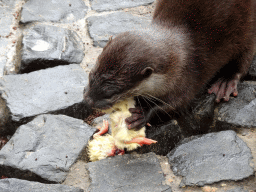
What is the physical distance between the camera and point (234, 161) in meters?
2.12

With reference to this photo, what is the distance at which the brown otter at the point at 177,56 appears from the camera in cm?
203

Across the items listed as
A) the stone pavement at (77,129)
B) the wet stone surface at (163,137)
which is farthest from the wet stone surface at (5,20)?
the wet stone surface at (163,137)

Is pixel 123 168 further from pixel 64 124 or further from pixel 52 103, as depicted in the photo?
pixel 52 103

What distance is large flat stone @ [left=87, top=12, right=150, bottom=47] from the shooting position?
11.2 ft

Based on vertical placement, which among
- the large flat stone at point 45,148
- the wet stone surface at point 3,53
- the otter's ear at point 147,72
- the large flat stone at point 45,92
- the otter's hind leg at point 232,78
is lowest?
the large flat stone at point 45,148

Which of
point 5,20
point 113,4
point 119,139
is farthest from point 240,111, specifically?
point 5,20

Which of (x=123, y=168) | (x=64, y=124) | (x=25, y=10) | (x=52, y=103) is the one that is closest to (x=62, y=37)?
(x=25, y=10)

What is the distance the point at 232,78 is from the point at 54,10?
2.12m

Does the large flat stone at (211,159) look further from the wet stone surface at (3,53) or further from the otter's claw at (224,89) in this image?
the wet stone surface at (3,53)

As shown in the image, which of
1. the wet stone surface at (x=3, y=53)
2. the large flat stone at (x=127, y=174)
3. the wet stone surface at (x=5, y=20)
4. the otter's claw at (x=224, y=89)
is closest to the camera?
the large flat stone at (x=127, y=174)

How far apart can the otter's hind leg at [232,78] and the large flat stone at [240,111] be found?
0.07 m

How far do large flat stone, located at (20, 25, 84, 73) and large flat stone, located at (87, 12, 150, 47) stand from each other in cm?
20

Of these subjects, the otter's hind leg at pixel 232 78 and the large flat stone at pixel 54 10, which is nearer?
the otter's hind leg at pixel 232 78

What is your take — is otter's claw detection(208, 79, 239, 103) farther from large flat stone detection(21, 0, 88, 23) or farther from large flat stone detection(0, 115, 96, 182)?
large flat stone detection(21, 0, 88, 23)
